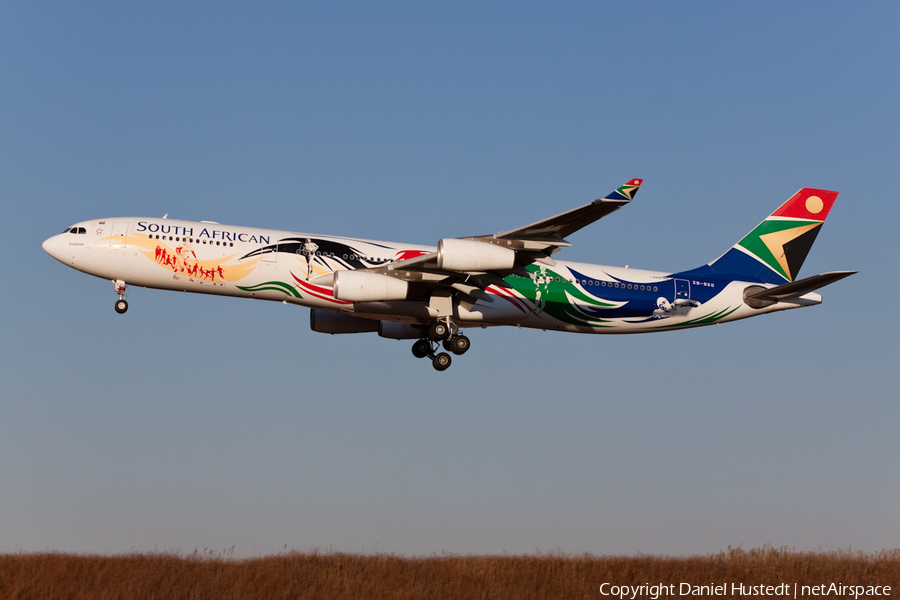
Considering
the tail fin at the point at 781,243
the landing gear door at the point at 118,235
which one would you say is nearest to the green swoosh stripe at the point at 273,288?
the landing gear door at the point at 118,235

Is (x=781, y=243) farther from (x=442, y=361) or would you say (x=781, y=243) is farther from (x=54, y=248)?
(x=54, y=248)

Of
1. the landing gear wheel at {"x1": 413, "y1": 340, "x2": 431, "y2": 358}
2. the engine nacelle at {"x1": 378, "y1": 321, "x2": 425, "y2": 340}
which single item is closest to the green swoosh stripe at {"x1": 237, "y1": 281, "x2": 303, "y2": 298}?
the engine nacelle at {"x1": 378, "y1": 321, "x2": 425, "y2": 340}

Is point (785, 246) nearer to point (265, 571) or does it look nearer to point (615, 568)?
point (615, 568)

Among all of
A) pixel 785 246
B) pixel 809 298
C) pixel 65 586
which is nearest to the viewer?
pixel 65 586

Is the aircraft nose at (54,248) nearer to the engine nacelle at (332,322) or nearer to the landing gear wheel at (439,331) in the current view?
the engine nacelle at (332,322)

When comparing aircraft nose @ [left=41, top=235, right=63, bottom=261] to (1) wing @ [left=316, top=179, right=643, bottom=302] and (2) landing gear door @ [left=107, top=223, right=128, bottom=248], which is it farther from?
(1) wing @ [left=316, top=179, right=643, bottom=302]

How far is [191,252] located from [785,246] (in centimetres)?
2420

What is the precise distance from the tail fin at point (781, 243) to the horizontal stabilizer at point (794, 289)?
1.64 m

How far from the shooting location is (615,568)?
2689 centimetres

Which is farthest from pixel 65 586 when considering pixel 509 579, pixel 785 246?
pixel 785 246

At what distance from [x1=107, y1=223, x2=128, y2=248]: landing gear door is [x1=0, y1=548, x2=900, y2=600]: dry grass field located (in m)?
11.1

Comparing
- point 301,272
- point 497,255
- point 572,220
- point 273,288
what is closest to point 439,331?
point 497,255

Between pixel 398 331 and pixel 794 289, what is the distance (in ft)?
50.4

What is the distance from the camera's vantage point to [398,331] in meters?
38.5
